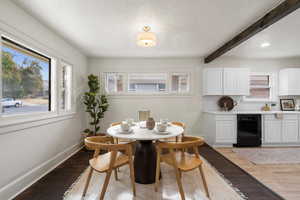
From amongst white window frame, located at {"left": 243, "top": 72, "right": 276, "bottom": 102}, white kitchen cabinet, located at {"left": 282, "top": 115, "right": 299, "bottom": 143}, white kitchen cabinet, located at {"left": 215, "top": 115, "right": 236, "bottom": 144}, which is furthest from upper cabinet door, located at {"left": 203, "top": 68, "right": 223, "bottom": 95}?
white kitchen cabinet, located at {"left": 282, "top": 115, "right": 299, "bottom": 143}

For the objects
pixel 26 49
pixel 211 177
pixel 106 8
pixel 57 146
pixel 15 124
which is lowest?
pixel 211 177

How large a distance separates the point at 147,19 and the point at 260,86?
4.04 metres

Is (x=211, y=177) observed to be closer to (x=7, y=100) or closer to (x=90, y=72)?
(x=7, y=100)

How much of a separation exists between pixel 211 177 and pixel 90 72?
12.7 feet

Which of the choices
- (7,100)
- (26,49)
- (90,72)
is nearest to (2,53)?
(26,49)

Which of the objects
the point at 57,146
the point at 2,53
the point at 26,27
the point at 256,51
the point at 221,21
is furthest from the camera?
the point at 256,51

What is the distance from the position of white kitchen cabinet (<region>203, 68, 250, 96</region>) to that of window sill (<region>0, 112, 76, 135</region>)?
372 cm

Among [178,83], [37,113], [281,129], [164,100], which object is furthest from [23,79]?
[281,129]

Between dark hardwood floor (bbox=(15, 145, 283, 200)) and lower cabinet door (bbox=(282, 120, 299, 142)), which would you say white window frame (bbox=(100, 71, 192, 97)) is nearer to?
dark hardwood floor (bbox=(15, 145, 283, 200))

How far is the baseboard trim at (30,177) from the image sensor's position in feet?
5.99

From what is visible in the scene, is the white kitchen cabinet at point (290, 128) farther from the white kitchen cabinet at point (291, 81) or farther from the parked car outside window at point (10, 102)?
the parked car outside window at point (10, 102)

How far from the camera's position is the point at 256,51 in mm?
3781

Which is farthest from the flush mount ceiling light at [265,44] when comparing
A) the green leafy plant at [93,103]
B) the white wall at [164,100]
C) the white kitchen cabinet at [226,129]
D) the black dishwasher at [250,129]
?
the green leafy plant at [93,103]

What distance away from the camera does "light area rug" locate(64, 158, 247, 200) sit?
73.5 inches
